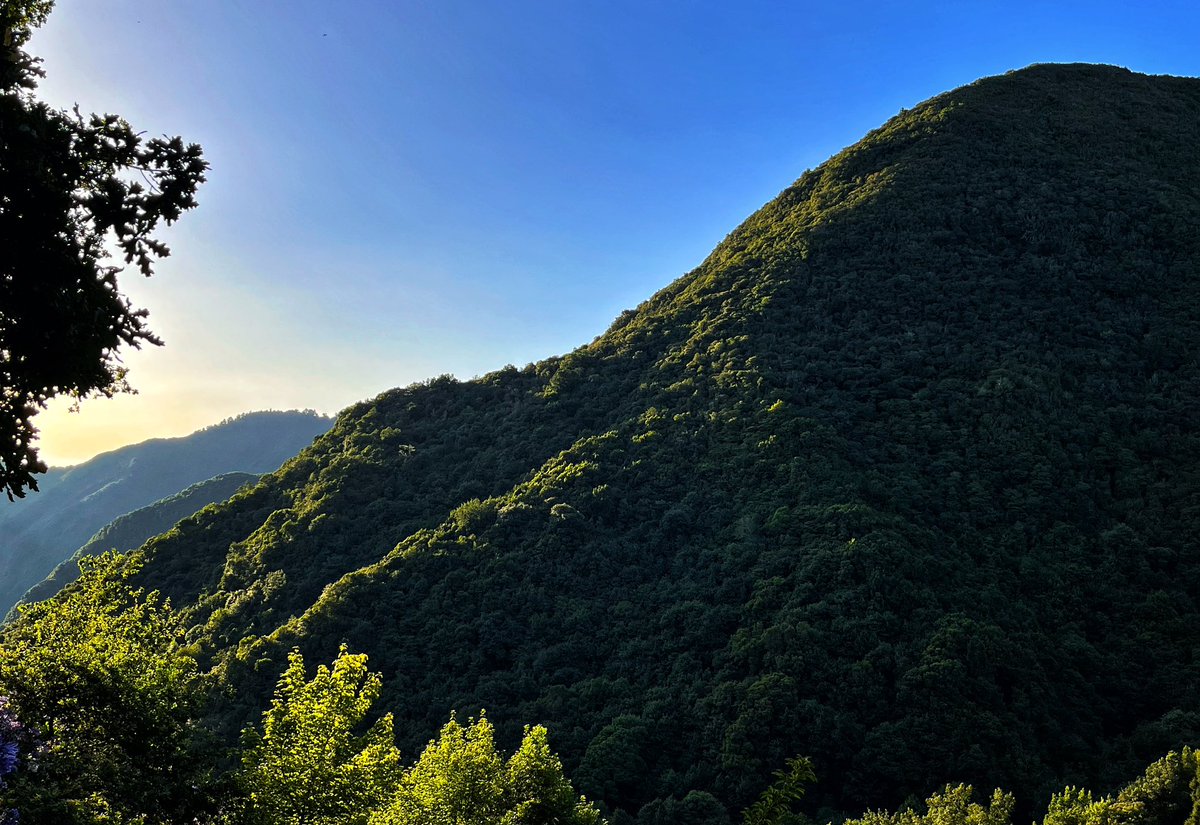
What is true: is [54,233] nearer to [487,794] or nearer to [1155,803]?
[487,794]

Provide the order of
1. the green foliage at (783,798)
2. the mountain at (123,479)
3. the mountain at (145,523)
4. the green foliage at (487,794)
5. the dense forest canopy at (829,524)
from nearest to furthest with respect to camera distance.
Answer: the green foliage at (487,794) → the green foliage at (783,798) → the dense forest canopy at (829,524) → the mountain at (145,523) → the mountain at (123,479)

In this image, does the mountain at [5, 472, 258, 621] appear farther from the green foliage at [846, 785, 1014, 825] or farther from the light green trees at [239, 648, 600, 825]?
the green foliage at [846, 785, 1014, 825]

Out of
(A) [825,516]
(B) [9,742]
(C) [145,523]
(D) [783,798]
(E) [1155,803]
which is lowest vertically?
(D) [783,798]

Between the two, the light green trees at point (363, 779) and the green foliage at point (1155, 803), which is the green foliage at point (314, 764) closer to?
the light green trees at point (363, 779)

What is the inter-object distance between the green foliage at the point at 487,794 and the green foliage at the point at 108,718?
13.5ft

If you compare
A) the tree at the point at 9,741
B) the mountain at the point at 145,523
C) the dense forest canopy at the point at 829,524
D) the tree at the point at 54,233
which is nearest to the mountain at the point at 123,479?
the mountain at the point at 145,523

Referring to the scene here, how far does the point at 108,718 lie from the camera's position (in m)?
13.1

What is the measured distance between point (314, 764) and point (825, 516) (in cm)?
2391

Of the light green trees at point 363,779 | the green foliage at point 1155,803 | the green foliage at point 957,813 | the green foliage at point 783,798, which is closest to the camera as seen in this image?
the light green trees at point 363,779

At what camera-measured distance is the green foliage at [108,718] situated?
1198 cm

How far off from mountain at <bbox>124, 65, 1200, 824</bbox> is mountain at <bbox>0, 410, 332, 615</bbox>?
11721cm

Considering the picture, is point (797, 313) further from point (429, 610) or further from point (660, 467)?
point (429, 610)

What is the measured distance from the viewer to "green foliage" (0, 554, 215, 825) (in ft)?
39.3

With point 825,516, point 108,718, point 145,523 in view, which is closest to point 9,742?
point 108,718
